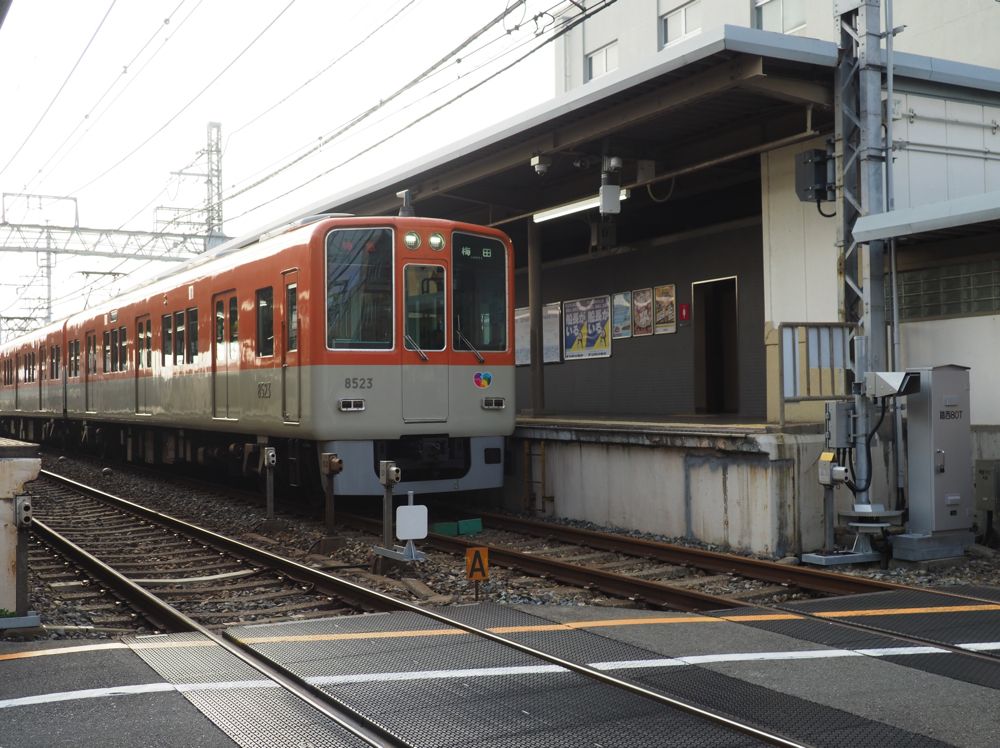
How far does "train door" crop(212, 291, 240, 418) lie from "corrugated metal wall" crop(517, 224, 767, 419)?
5520 mm

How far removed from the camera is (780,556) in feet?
28.3

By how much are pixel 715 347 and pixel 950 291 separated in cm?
488

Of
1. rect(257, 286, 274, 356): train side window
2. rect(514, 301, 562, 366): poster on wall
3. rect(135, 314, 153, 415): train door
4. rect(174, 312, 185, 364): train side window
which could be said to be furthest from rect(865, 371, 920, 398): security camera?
rect(135, 314, 153, 415): train door

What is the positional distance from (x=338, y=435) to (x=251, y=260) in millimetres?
2593

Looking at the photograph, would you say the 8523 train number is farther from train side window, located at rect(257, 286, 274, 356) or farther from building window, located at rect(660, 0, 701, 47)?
building window, located at rect(660, 0, 701, 47)

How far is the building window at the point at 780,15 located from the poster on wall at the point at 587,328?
242 inches

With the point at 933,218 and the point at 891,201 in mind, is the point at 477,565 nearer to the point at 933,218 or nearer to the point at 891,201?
the point at 933,218

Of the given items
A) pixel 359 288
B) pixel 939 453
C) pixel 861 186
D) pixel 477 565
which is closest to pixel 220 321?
pixel 359 288

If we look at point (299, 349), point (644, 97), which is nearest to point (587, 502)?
point (299, 349)

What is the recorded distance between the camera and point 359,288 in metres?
10.3

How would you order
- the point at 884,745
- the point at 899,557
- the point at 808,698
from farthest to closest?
the point at 899,557, the point at 808,698, the point at 884,745

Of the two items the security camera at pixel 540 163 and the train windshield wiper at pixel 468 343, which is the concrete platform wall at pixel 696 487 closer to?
the train windshield wiper at pixel 468 343

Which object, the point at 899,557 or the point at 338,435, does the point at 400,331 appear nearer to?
the point at 338,435

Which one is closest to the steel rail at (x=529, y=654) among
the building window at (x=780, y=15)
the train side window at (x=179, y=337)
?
the train side window at (x=179, y=337)
